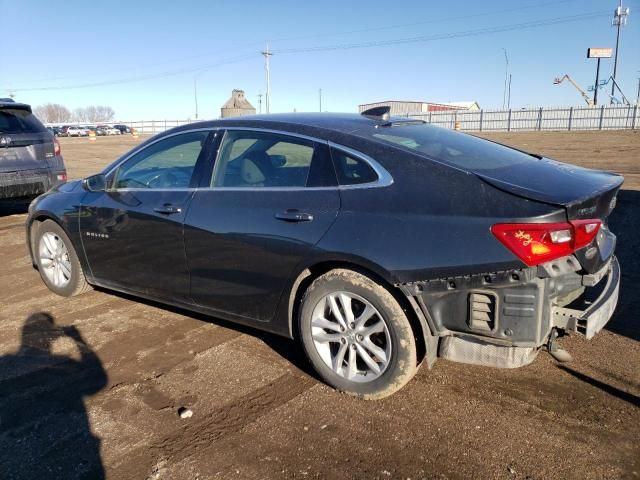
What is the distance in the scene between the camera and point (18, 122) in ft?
25.0

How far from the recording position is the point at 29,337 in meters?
4.05

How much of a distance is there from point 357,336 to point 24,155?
21.7 ft

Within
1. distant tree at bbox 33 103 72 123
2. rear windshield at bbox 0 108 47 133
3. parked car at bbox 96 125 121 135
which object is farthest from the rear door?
distant tree at bbox 33 103 72 123

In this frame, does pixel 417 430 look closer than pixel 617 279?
Yes

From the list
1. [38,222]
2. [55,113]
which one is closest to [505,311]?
[38,222]

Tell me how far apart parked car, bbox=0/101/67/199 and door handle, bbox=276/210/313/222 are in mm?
5844

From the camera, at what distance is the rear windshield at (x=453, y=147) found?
303 cm

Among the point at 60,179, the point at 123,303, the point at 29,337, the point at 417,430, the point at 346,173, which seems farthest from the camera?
the point at 60,179

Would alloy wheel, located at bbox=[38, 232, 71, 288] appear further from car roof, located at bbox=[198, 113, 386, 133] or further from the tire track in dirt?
the tire track in dirt

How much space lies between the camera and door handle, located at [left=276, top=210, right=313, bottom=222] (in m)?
3.12

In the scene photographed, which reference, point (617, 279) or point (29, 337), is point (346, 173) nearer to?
point (617, 279)

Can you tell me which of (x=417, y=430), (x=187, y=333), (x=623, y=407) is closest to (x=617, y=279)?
(x=623, y=407)

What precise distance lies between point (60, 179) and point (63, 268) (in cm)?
383

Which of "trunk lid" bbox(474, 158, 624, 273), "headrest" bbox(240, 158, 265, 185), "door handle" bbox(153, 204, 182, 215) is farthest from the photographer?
"door handle" bbox(153, 204, 182, 215)
